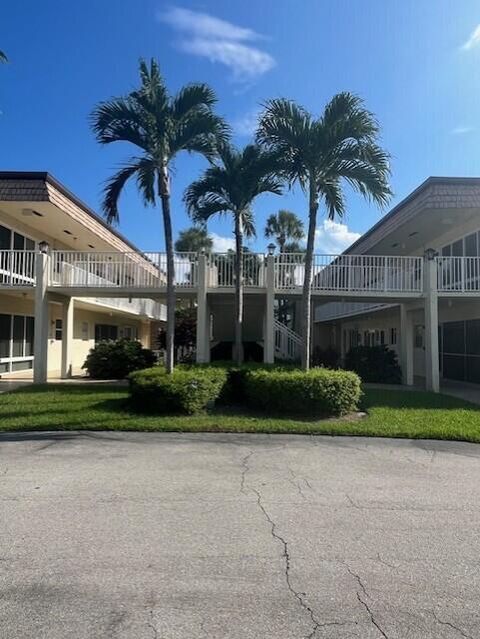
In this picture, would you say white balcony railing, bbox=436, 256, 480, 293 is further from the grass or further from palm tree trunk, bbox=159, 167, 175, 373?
palm tree trunk, bbox=159, 167, 175, 373

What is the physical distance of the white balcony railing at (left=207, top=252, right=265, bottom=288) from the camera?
16.0 m

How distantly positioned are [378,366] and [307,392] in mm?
8975

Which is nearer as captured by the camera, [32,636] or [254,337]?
[32,636]

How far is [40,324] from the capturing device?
50.6 feet

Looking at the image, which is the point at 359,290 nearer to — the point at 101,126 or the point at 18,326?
the point at 101,126

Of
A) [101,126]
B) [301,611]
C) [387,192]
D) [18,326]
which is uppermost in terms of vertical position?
[101,126]

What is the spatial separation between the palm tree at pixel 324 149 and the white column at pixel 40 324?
24.9 feet

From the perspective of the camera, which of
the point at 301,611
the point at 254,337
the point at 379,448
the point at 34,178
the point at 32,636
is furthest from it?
the point at 254,337

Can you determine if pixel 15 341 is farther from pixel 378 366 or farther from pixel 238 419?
pixel 378 366

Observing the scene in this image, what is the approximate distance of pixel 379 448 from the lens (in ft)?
26.2

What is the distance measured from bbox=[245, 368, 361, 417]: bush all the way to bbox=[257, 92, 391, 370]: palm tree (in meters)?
0.97

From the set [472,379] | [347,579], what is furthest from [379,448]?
[472,379]

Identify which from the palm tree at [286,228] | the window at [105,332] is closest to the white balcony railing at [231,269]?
the window at [105,332]

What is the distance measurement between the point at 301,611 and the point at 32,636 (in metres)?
1.47
